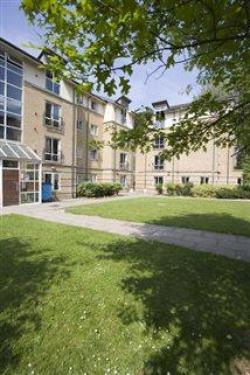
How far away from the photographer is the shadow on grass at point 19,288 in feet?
10.9

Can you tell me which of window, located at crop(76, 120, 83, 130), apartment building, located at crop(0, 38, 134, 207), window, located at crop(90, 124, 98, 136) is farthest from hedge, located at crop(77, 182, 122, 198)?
window, located at crop(90, 124, 98, 136)

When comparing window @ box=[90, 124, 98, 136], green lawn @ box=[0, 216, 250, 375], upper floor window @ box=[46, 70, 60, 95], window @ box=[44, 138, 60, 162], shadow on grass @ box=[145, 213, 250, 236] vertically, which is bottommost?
green lawn @ box=[0, 216, 250, 375]

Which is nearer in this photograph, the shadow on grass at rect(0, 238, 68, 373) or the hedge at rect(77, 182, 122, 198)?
the shadow on grass at rect(0, 238, 68, 373)

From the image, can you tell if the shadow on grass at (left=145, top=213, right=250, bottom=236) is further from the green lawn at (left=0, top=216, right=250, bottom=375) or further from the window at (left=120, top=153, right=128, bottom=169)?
the window at (left=120, top=153, right=128, bottom=169)

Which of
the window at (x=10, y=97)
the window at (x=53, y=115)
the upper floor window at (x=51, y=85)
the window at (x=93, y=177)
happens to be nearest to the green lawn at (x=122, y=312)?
the window at (x=10, y=97)

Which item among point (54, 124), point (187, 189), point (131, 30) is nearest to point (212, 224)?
point (131, 30)

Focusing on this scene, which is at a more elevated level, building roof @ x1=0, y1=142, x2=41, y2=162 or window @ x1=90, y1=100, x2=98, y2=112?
window @ x1=90, y1=100, x2=98, y2=112

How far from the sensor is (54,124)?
22219 mm

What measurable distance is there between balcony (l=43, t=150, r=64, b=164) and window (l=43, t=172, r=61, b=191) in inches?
43.2

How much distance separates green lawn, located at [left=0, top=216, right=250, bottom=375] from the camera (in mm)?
2996

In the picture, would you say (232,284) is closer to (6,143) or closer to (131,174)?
(6,143)

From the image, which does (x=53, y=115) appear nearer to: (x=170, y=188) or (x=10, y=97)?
(x=10, y=97)

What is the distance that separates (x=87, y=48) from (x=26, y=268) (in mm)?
4630

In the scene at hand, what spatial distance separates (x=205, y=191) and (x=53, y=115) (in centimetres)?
1727
